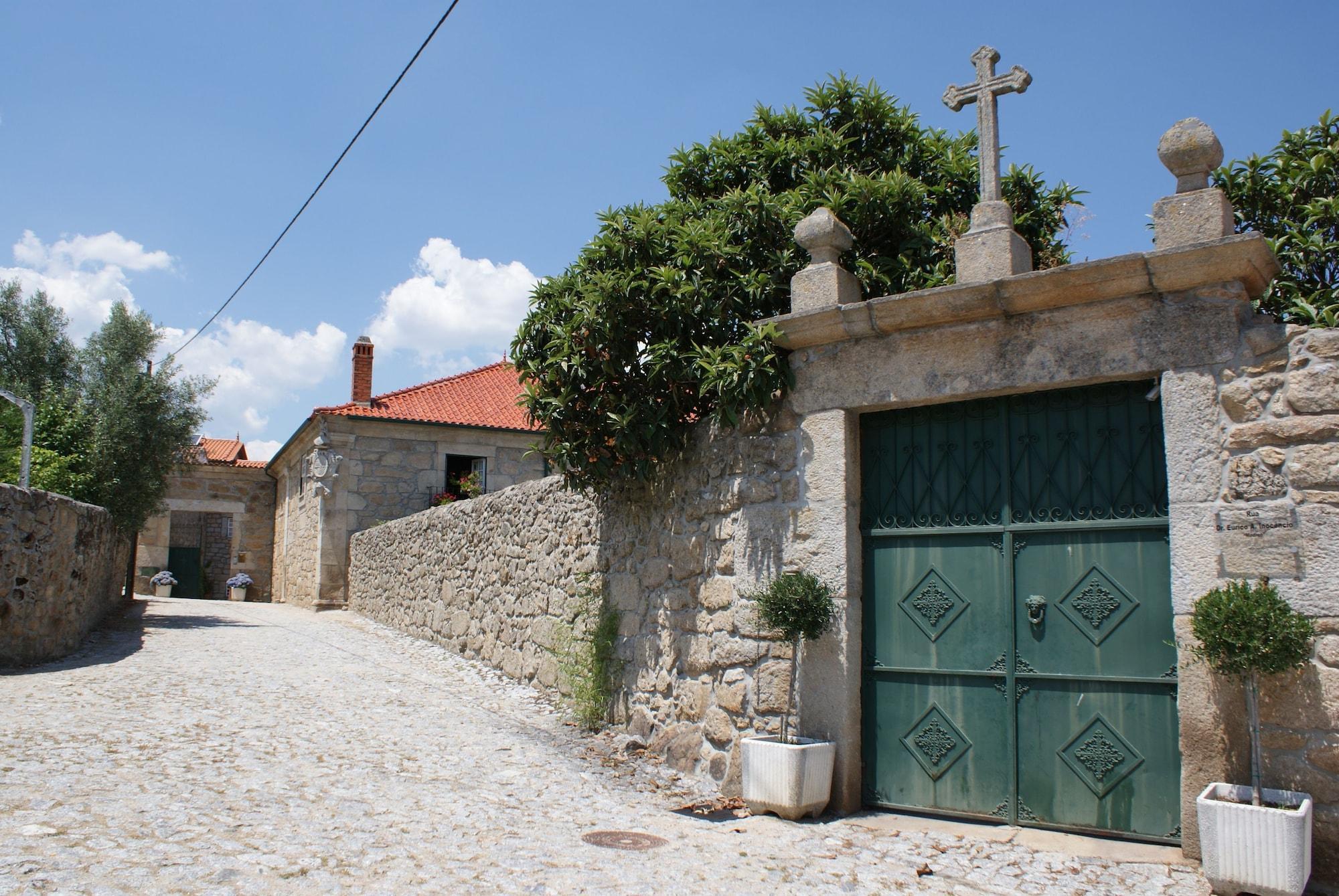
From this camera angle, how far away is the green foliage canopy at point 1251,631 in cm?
354

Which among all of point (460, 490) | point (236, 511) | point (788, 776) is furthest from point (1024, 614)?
point (236, 511)

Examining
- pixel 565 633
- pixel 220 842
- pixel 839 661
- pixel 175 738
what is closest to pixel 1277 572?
pixel 839 661

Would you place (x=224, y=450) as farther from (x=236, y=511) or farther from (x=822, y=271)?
(x=822, y=271)

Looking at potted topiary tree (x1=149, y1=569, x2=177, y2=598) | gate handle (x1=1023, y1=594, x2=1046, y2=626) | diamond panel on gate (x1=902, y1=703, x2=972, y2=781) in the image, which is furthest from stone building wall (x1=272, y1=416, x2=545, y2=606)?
gate handle (x1=1023, y1=594, x2=1046, y2=626)

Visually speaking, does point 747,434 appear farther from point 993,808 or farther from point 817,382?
point 993,808

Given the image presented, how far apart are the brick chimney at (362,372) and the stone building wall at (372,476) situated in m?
0.95

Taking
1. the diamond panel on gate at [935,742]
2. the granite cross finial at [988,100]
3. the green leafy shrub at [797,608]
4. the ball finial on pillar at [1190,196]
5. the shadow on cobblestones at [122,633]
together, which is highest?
the granite cross finial at [988,100]

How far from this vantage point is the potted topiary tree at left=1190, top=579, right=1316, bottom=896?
11.0 feet

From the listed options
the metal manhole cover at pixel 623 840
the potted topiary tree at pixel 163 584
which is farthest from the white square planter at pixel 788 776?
the potted topiary tree at pixel 163 584

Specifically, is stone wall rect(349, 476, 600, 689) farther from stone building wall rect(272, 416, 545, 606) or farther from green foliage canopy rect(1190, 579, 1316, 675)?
green foliage canopy rect(1190, 579, 1316, 675)

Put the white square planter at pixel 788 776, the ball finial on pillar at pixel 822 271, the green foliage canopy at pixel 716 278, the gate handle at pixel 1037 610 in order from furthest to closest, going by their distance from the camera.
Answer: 1. the green foliage canopy at pixel 716 278
2. the ball finial on pillar at pixel 822 271
3. the white square planter at pixel 788 776
4. the gate handle at pixel 1037 610

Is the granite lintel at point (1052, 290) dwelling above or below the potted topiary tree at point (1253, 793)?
above

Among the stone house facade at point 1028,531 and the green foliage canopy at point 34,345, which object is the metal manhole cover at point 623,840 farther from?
the green foliage canopy at point 34,345

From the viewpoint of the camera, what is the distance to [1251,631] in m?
3.56
